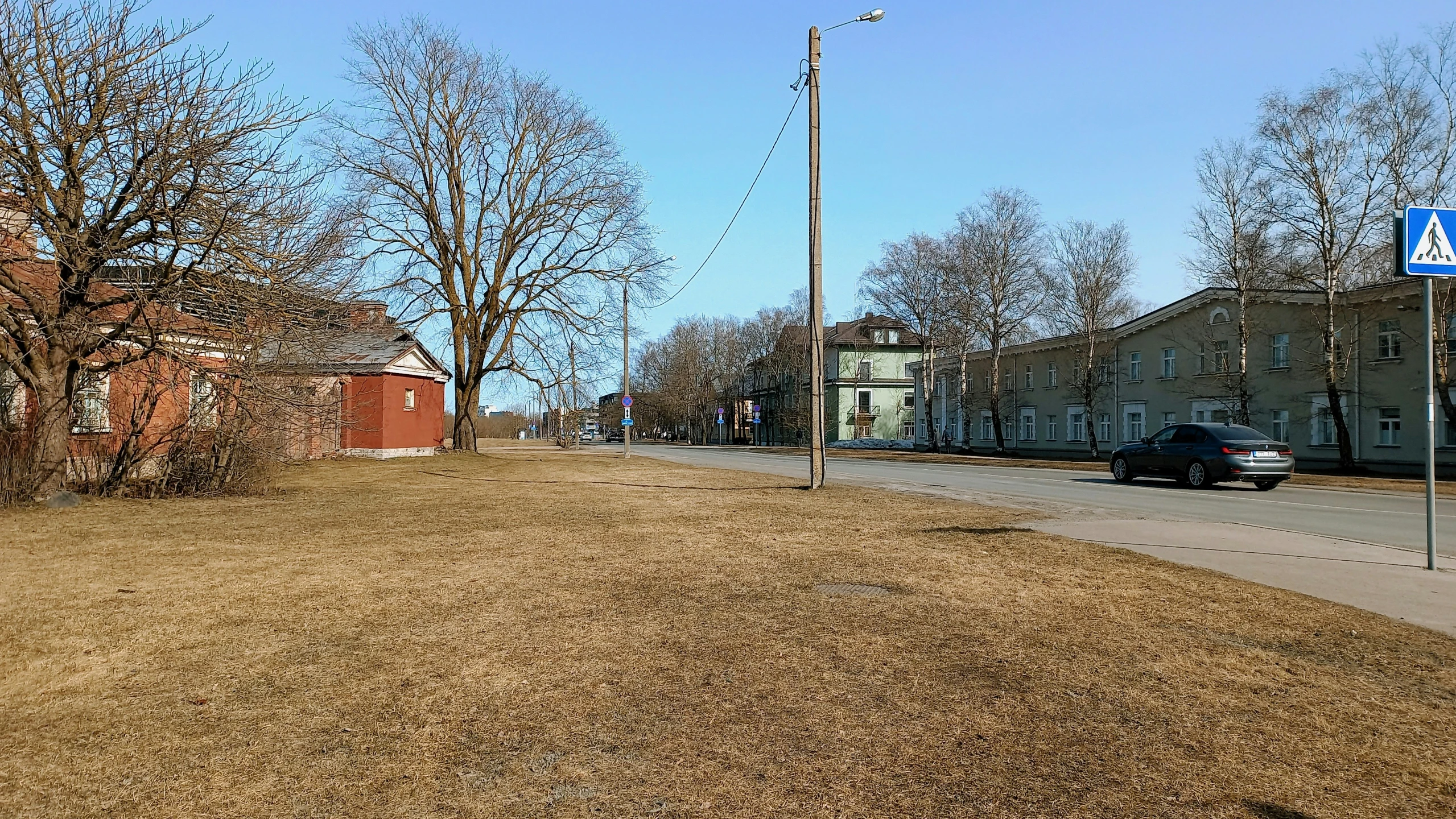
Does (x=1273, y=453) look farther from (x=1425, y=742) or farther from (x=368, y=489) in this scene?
(x=368, y=489)

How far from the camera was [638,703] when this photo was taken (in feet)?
14.4

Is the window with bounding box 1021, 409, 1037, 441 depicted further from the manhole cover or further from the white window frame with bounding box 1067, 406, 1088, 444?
the manhole cover

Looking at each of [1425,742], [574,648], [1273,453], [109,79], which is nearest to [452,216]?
[109,79]

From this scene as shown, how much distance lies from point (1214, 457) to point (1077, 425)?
106 ft

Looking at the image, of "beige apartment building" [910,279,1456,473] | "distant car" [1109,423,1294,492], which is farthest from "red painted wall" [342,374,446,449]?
"beige apartment building" [910,279,1456,473]

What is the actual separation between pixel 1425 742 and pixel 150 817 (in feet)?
16.6

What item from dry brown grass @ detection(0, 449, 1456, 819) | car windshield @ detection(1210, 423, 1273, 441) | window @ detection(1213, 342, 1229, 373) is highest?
window @ detection(1213, 342, 1229, 373)

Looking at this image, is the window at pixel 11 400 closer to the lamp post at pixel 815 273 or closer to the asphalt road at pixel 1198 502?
the lamp post at pixel 815 273

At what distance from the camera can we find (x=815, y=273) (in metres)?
16.3

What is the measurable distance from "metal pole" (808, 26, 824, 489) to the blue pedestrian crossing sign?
9.31m

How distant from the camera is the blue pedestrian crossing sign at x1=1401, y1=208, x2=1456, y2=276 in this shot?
25.9 feet

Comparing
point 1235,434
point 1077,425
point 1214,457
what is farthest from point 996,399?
point 1214,457

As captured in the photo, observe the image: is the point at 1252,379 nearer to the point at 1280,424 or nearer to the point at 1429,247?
the point at 1280,424

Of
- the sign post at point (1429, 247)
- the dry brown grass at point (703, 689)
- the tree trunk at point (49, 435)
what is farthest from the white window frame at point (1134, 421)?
the tree trunk at point (49, 435)
